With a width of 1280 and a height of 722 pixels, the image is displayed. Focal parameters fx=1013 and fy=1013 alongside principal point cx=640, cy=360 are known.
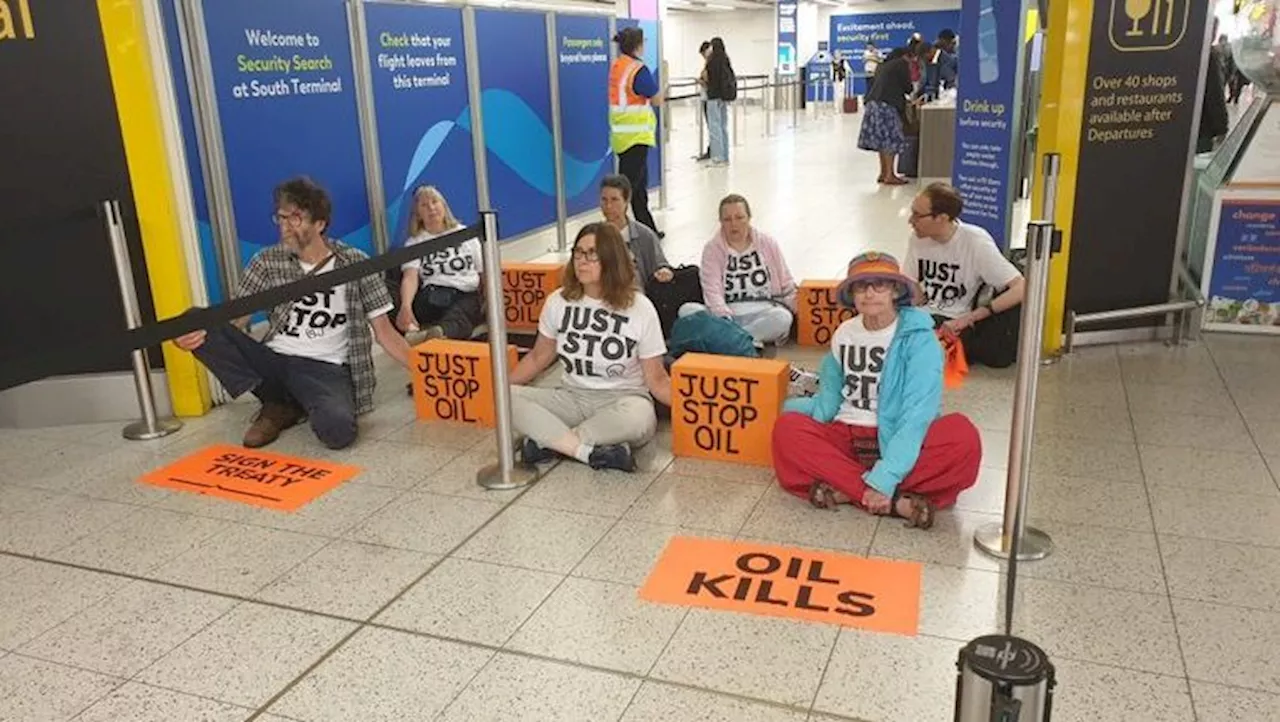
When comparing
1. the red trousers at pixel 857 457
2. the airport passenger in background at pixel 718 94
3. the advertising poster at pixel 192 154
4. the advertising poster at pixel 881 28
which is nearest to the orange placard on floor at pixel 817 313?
the red trousers at pixel 857 457

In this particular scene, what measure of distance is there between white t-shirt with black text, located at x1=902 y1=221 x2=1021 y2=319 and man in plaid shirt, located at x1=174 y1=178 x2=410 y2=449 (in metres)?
2.51

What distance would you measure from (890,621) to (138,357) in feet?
11.0

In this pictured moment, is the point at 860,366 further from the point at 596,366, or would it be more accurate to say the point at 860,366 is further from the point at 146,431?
the point at 146,431

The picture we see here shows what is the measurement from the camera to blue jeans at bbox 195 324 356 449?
4.19m

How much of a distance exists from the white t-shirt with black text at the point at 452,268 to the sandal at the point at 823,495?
111 inches

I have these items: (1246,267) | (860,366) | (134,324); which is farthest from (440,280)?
(1246,267)

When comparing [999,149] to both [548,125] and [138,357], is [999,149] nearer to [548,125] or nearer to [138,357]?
[548,125]

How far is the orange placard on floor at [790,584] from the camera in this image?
2.80 metres

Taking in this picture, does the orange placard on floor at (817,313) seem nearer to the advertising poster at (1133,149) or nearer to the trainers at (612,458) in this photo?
the advertising poster at (1133,149)

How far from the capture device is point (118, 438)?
4371mm

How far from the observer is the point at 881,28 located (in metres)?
30.6

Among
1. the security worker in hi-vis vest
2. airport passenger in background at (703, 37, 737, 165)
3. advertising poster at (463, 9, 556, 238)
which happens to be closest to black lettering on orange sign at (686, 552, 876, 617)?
advertising poster at (463, 9, 556, 238)

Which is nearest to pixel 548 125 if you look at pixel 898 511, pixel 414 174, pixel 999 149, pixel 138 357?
pixel 414 174

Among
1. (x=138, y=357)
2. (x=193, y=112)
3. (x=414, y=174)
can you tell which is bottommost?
(x=138, y=357)
